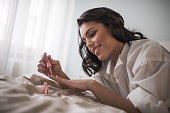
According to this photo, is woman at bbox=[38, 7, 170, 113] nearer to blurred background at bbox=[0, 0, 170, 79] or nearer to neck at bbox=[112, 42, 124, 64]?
neck at bbox=[112, 42, 124, 64]

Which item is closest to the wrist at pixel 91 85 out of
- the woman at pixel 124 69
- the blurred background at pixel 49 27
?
the woman at pixel 124 69

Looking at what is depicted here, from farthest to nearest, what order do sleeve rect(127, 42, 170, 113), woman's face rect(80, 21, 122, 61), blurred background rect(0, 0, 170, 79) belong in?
blurred background rect(0, 0, 170, 79)
woman's face rect(80, 21, 122, 61)
sleeve rect(127, 42, 170, 113)

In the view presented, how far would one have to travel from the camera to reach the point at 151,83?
53 cm

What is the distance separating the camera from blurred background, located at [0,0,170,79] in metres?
1.48

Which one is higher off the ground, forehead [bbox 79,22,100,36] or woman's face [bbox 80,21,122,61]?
forehead [bbox 79,22,100,36]

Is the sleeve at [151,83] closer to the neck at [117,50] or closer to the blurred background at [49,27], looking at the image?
the neck at [117,50]

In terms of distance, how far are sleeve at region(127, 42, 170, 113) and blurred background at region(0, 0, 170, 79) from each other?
40.3 inches

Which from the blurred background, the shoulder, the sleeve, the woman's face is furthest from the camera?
the blurred background

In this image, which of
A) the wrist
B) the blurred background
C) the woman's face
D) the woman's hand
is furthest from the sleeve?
the blurred background

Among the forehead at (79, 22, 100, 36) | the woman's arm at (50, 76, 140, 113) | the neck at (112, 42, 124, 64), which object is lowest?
the woman's arm at (50, 76, 140, 113)

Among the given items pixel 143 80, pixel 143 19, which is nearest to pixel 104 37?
pixel 143 80

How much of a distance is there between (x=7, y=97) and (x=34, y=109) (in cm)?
7

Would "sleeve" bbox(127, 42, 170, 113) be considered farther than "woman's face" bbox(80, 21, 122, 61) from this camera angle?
No

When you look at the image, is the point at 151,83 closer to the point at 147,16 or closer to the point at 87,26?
the point at 87,26
